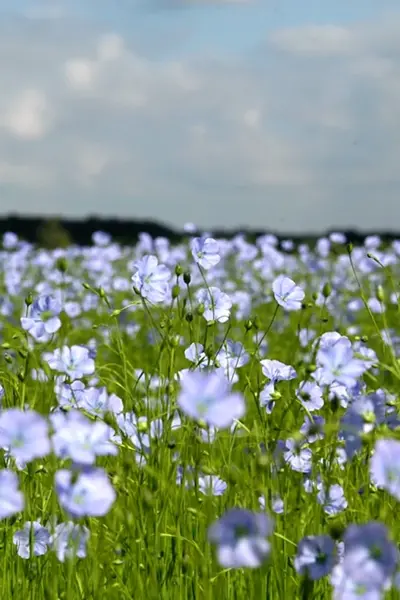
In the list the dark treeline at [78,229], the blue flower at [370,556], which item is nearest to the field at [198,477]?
the blue flower at [370,556]

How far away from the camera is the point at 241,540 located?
1413 millimetres

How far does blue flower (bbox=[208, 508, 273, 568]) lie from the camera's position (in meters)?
1.39

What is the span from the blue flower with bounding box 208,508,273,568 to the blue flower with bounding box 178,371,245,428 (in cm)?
13

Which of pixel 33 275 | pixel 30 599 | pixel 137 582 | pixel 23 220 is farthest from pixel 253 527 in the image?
pixel 23 220

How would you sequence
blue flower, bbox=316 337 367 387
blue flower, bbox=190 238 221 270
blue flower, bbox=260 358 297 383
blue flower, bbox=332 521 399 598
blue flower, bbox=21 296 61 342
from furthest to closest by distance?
blue flower, bbox=190 238 221 270, blue flower, bbox=21 296 61 342, blue flower, bbox=260 358 297 383, blue flower, bbox=316 337 367 387, blue flower, bbox=332 521 399 598

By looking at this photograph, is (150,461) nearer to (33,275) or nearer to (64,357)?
(64,357)

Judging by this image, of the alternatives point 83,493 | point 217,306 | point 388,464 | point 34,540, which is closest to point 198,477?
point 34,540

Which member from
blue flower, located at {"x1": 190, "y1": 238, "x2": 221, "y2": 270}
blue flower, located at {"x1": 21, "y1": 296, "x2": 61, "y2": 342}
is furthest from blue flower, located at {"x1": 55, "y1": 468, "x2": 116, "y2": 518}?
blue flower, located at {"x1": 190, "y1": 238, "x2": 221, "y2": 270}

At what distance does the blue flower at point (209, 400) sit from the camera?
1.43 meters

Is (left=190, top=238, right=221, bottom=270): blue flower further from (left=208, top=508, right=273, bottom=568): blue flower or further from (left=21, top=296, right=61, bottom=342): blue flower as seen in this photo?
(left=208, top=508, right=273, bottom=568): blue flower

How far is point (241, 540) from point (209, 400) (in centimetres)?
20

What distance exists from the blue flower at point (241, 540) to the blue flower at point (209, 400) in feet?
0.43

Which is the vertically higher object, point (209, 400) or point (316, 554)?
point (209, 400)

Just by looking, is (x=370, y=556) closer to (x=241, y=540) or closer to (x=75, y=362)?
Result: (x=241, y=540)
